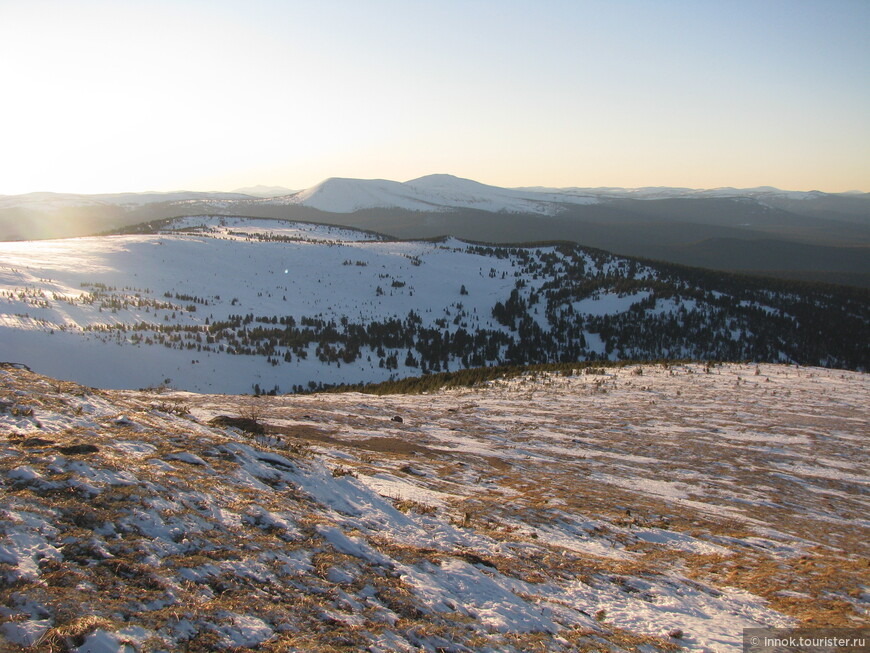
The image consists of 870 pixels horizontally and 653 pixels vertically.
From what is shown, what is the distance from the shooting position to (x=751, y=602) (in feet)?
15.9

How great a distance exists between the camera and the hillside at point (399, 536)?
327 cm

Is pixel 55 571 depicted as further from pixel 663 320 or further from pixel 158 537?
→ pixel 663 320

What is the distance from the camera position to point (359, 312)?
136 ft

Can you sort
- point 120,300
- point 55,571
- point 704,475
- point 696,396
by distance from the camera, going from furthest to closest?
point 120,300
point 696,396
point 704,475
point 55,571

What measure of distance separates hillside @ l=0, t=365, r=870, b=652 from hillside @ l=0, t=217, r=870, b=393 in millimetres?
15821

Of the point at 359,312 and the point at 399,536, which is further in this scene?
the point at 359,312

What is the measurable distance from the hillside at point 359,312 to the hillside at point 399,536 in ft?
51.9

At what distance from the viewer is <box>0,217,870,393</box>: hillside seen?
78.0 feet

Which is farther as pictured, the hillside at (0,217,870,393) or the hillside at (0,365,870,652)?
the hillside at (0,217,870,393)

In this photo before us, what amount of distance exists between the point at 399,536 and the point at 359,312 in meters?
37.0

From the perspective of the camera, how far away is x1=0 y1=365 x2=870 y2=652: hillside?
3.27 metres

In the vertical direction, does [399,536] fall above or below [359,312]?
above

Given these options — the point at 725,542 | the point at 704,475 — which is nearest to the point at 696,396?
the point at 704,475

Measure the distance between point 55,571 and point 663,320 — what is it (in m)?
47.8
